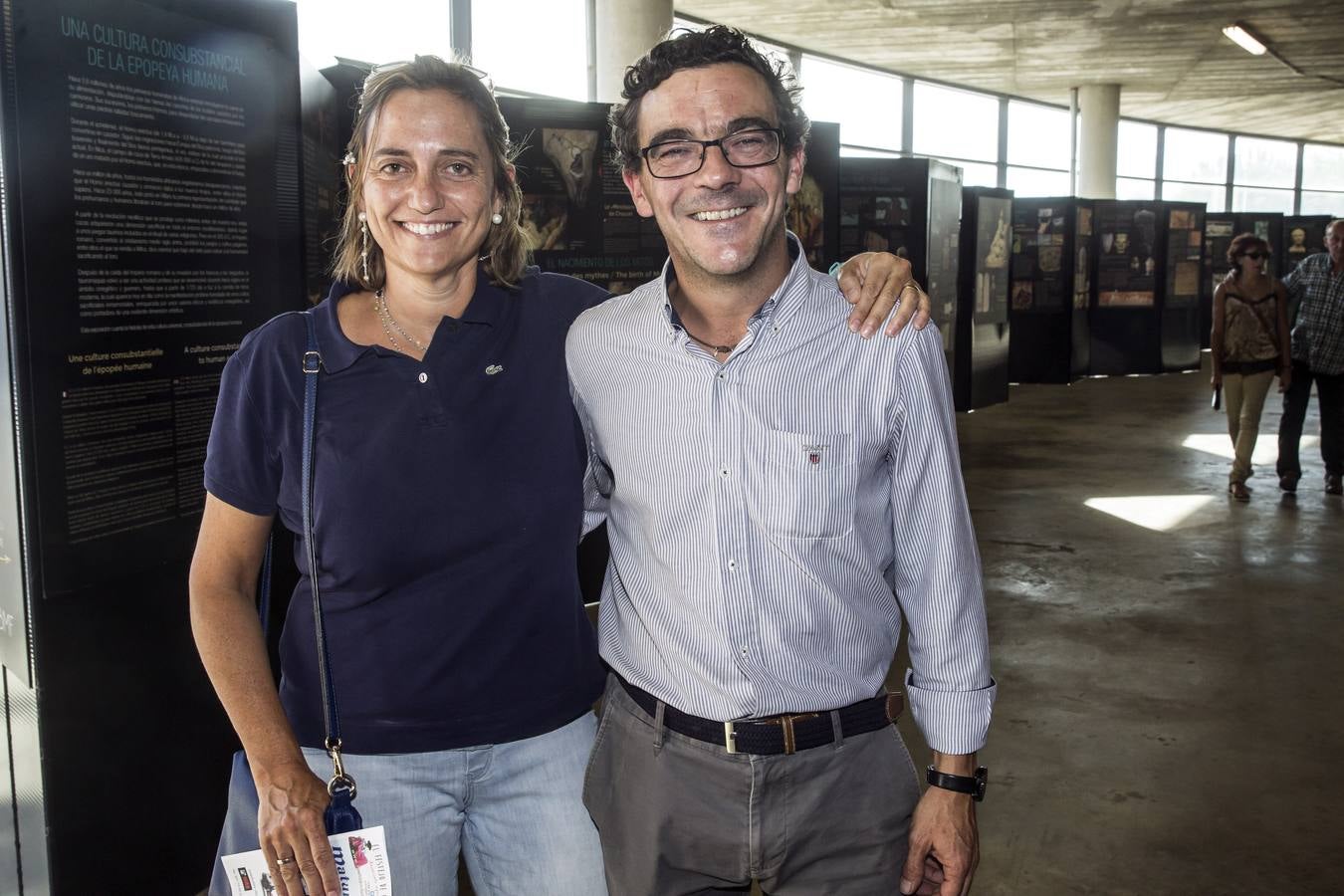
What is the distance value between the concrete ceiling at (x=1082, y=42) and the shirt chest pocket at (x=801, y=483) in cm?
1295

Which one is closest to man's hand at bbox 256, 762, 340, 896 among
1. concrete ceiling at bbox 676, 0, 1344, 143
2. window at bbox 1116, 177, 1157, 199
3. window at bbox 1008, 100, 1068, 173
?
concrete ceiling at bbox 676, 0, 1344, 143

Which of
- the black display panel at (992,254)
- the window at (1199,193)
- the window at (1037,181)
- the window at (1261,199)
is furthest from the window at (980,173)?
the window at (1261,199)

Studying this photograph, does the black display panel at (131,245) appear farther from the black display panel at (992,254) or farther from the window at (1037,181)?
the window at (1037,181)

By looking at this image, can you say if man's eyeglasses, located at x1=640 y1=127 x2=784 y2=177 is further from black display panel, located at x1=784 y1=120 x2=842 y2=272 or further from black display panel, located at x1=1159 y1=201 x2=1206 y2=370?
black display panel, located at x1=1159 y1=201 x2=1206 y2=370

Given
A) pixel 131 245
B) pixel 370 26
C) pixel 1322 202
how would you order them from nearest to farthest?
pixel 131 245
pixel 370 26
pixel 1322 202

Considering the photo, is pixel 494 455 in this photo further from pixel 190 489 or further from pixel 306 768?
pixel 190 489

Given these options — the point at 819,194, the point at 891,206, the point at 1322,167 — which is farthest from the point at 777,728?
the point at 1322,167

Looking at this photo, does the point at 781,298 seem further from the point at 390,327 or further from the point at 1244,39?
the point at 1244,39

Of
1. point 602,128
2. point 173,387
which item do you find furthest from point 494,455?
point 602,128

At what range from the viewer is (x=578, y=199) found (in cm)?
579

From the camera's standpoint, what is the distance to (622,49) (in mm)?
9562

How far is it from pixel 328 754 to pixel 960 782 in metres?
1.00

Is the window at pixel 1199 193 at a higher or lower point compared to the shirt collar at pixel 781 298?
higher

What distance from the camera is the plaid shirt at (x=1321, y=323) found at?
8094 mm
